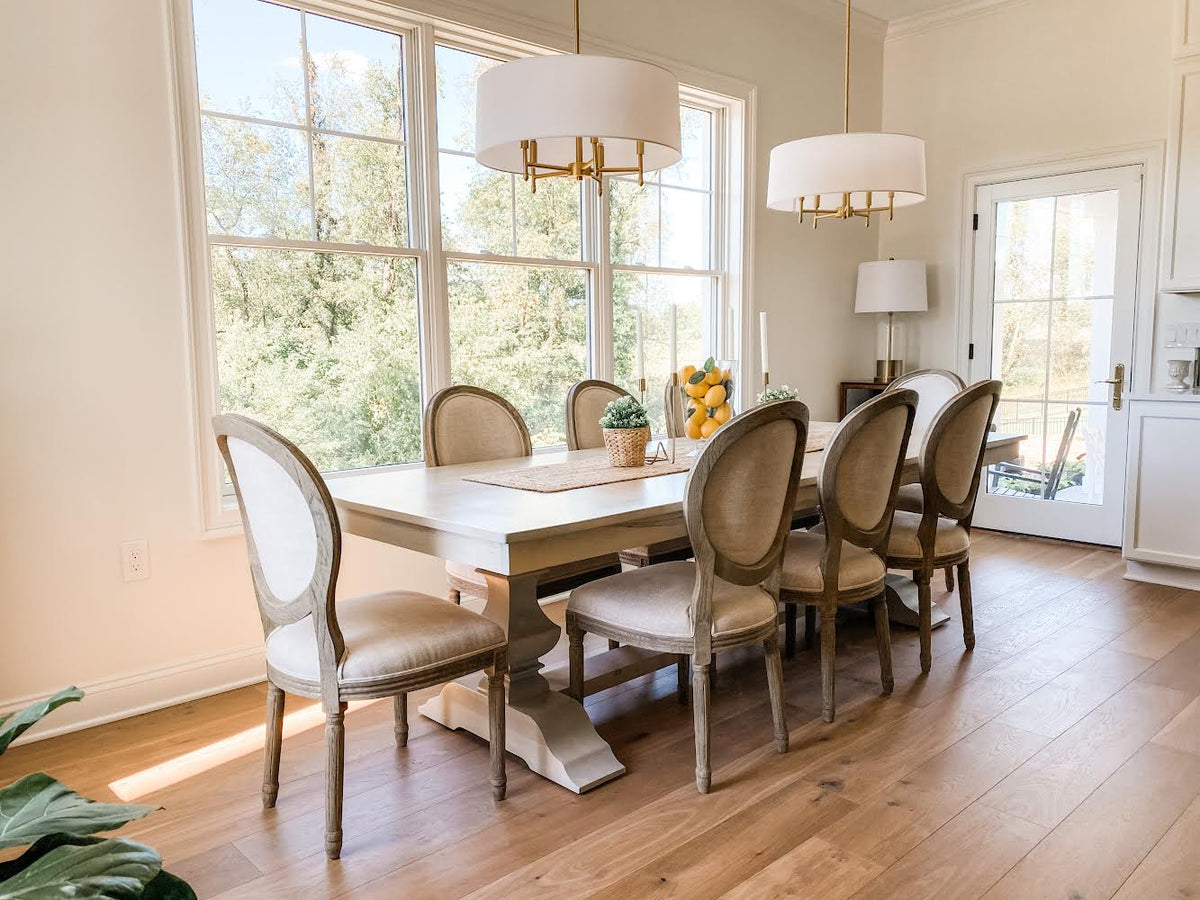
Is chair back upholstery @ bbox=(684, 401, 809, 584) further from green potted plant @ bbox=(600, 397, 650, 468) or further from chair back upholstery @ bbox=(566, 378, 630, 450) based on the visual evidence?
chair back upholstery @ bbox=(566, 378, 630, 450)

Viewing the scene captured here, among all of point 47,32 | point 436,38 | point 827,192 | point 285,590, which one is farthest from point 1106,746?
point 47,32

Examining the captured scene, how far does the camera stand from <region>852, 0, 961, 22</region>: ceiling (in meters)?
5.22

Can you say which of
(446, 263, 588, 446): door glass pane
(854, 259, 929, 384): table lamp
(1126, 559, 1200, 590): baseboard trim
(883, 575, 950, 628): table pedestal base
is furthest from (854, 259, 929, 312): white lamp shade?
(883, 575, 950, 628): table pedestal base

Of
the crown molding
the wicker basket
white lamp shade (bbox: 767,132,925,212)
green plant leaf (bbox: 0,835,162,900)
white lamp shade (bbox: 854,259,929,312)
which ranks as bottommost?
green plant leaf (bbox: 0,835,162,900)

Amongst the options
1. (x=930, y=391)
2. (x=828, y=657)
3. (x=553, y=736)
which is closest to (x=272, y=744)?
(x=553, y=736)

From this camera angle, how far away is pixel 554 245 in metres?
4.13

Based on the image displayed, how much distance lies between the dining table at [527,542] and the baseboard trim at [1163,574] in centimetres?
236

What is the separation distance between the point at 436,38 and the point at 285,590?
2516 millimetres

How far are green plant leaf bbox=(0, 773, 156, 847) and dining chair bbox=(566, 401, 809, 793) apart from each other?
145 cm

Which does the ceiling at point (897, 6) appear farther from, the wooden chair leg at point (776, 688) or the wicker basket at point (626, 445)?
the wooden chair leg at point (776, 688)

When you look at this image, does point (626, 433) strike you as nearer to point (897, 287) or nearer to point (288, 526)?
point (288, 526)

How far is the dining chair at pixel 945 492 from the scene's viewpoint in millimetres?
3027

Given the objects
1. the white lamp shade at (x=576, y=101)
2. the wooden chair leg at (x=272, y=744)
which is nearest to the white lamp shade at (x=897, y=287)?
the white lamp shade at (x=576, y=101)

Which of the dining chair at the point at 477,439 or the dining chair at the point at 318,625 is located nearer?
the dining chair at the point at 318,625
